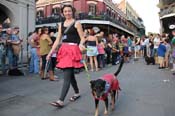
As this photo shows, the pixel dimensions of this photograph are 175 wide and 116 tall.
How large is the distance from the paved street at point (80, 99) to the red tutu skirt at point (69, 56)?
84cm

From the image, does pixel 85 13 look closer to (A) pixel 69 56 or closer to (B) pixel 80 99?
(B) pixel 80 99

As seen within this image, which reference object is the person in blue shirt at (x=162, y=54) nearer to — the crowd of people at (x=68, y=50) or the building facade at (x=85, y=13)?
the crowd of people at (x=68, y=50)

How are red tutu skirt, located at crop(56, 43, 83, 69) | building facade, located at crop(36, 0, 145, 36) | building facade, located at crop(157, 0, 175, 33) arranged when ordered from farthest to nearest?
building facade, located at crop(36, 0, 145, 36) → building facade, located at crop(157, 0, 175, 33) → red tutu skirt, located at crop(56, 43, 83, 69)

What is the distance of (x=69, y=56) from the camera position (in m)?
6.80

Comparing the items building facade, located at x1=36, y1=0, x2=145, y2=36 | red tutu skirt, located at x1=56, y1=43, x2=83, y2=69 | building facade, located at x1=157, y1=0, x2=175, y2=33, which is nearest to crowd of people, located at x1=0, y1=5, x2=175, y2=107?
red tutu skirt, located at x1=56, y1=43, x2=83, y2=69

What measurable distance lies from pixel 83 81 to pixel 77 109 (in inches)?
155

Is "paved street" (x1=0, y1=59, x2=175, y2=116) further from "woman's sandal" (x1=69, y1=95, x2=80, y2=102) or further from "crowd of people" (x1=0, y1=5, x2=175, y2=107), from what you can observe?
"crowd of people" (x1=0, y1=5, x2=175, y2=107)

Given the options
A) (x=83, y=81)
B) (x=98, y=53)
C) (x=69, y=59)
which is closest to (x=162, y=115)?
(x=69, y=59)

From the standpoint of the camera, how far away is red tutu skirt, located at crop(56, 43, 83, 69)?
6.78m

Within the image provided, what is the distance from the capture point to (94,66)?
1541 centimetres

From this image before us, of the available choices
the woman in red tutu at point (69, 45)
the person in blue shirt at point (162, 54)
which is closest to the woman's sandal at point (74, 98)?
the woman in red tutu at point (69, 45)

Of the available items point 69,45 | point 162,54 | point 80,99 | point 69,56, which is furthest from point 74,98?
point 162,54

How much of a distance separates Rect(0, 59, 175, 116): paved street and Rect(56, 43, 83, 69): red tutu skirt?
840 mm

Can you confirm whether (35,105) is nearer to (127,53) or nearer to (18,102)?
(18,102)
